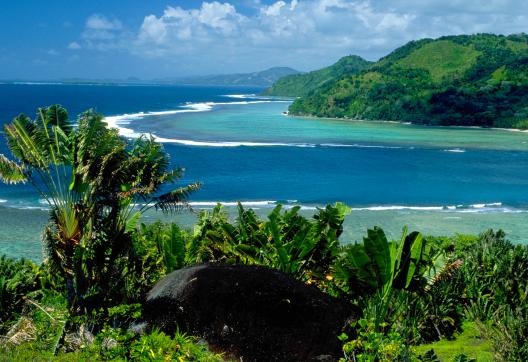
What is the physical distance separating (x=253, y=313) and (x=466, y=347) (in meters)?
4.43

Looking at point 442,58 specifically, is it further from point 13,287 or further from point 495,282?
point 13,287

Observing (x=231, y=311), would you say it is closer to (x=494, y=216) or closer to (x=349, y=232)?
(x=349, y=232)

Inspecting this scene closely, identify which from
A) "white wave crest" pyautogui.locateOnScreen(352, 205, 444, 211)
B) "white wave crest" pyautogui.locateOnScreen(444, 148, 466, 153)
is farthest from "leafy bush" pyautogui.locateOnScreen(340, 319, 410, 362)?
"white wave crest" pyautogui.locateOnScreen(444, 148, 466, 153)

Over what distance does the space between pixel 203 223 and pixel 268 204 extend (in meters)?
21.0

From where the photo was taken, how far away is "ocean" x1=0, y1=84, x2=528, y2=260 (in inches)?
1280

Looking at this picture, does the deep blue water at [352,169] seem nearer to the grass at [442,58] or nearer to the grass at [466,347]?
the grass at [466,347]

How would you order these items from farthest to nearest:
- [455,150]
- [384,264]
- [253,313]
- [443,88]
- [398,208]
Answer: [443,88]
[455,150]
[398,208]
[384,264]
[253,313]

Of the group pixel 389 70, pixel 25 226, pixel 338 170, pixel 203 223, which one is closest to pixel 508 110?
pixel 389 70

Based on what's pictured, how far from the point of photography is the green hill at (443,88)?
105 m

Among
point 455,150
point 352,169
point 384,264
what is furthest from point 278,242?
point 455,150

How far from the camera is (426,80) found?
13138cm

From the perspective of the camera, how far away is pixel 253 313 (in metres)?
11.2

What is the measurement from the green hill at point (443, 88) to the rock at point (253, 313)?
309ft

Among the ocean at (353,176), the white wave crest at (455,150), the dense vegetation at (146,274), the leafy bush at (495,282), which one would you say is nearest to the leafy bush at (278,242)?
the dense vegetation at (146,274)
